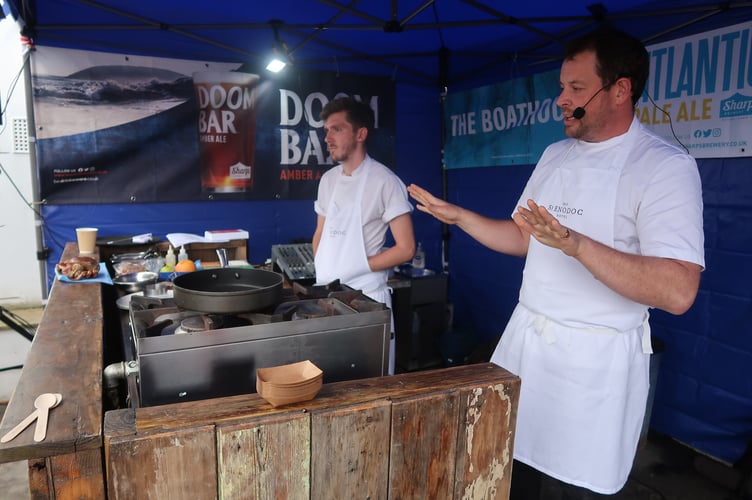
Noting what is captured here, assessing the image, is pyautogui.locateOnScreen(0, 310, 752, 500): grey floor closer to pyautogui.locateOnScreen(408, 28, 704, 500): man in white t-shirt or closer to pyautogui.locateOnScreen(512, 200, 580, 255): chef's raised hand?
pyautogui.locateOnScreen(408, 28, 704, 500): man in white t-shirt

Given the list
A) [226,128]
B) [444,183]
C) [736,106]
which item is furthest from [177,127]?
[736,106]

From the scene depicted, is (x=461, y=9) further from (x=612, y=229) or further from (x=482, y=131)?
(x=612, y=229)

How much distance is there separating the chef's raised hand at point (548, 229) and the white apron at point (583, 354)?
0.39 m

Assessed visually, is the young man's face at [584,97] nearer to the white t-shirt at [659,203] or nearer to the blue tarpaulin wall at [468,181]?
the white t-shirt at [659,203]

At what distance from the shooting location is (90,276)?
96.0 inches

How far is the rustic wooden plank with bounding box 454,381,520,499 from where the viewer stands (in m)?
1.09

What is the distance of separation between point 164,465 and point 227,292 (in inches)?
21.9

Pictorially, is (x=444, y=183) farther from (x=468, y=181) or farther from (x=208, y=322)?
(x=208, y=322)

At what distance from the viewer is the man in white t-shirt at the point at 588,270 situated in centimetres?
150

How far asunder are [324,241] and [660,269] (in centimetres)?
165

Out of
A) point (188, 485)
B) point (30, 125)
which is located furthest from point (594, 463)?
point (30, 125)

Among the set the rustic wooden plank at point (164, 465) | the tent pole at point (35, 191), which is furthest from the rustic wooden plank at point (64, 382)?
the tent pole at point (35, 191)

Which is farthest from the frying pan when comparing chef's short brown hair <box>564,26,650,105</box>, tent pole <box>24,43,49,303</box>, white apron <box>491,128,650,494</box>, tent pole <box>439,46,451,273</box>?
tent pole <box>439,46,451,273</box>

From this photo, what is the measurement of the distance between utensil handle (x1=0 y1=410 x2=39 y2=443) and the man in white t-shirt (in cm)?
120
